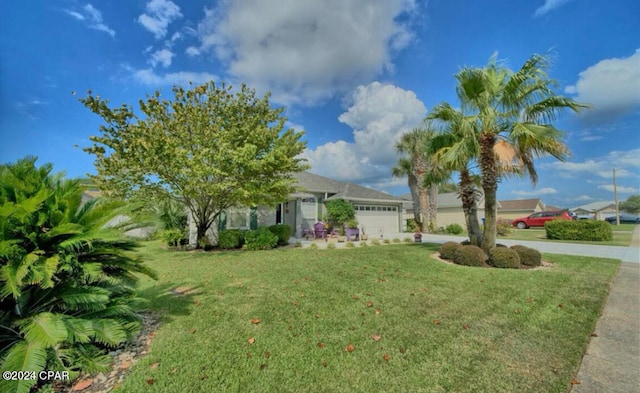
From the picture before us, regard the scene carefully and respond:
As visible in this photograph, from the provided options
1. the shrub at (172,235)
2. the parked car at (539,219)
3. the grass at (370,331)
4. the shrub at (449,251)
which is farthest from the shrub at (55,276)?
the parked car at (539,219)

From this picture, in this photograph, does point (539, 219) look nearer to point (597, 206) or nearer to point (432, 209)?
point (432, 209)

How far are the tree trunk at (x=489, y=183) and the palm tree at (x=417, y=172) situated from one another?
516 inches

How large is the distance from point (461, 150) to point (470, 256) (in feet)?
11.3

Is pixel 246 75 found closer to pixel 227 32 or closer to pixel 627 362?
pixel 227 32

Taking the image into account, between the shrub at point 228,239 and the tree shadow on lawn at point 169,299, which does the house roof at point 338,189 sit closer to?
the shrub at point 228,239

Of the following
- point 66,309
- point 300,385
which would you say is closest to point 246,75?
point 66,309

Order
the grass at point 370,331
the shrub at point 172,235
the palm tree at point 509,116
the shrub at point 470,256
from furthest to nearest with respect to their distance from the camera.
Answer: the shrub at point 172,235 < the shrub at point 470,256 < the palm tree at point 509,116 < the grass at point 370,331

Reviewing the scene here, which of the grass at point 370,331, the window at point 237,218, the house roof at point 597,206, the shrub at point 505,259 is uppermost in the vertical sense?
the house roof at point 597,206

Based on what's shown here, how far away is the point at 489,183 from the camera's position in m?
8.54

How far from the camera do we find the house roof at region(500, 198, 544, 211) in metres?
37.1

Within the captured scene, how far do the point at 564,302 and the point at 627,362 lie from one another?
2195 millimetres

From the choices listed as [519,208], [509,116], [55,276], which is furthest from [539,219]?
[55,276]

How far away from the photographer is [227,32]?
1048 centimetres

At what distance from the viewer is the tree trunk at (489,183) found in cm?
841
